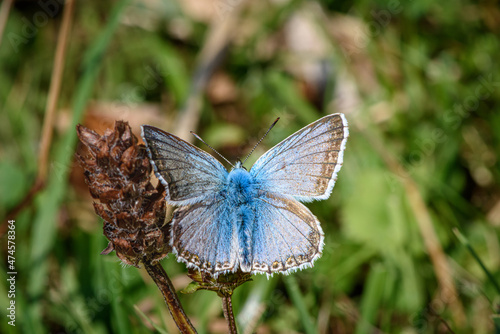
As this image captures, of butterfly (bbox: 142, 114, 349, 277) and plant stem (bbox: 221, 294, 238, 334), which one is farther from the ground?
butterfly (bbox: 142, 114, 349, 277)

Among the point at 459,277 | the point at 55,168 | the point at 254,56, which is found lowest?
the point at 55,168

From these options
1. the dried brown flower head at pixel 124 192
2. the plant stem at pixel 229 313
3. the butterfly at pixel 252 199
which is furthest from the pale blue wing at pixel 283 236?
the dried brown flower head at pixel 124 192

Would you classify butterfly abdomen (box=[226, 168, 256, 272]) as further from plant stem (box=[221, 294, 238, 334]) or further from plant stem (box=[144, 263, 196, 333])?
plant stem (box=[144, 263, 196, 333])

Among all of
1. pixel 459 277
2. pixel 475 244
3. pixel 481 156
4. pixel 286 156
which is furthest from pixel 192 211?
pixel 481 156

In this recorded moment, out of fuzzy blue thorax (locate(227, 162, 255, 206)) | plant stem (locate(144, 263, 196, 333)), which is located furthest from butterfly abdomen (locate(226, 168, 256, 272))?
plant stem (locate(144, 263, 196, 333))

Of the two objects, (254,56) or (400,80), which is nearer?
(400,80)

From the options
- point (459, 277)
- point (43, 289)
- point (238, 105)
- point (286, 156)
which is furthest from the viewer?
point (238, 105)

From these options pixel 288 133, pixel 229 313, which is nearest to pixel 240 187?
pixel 229 313

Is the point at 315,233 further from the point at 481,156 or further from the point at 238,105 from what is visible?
the point at 238,105
